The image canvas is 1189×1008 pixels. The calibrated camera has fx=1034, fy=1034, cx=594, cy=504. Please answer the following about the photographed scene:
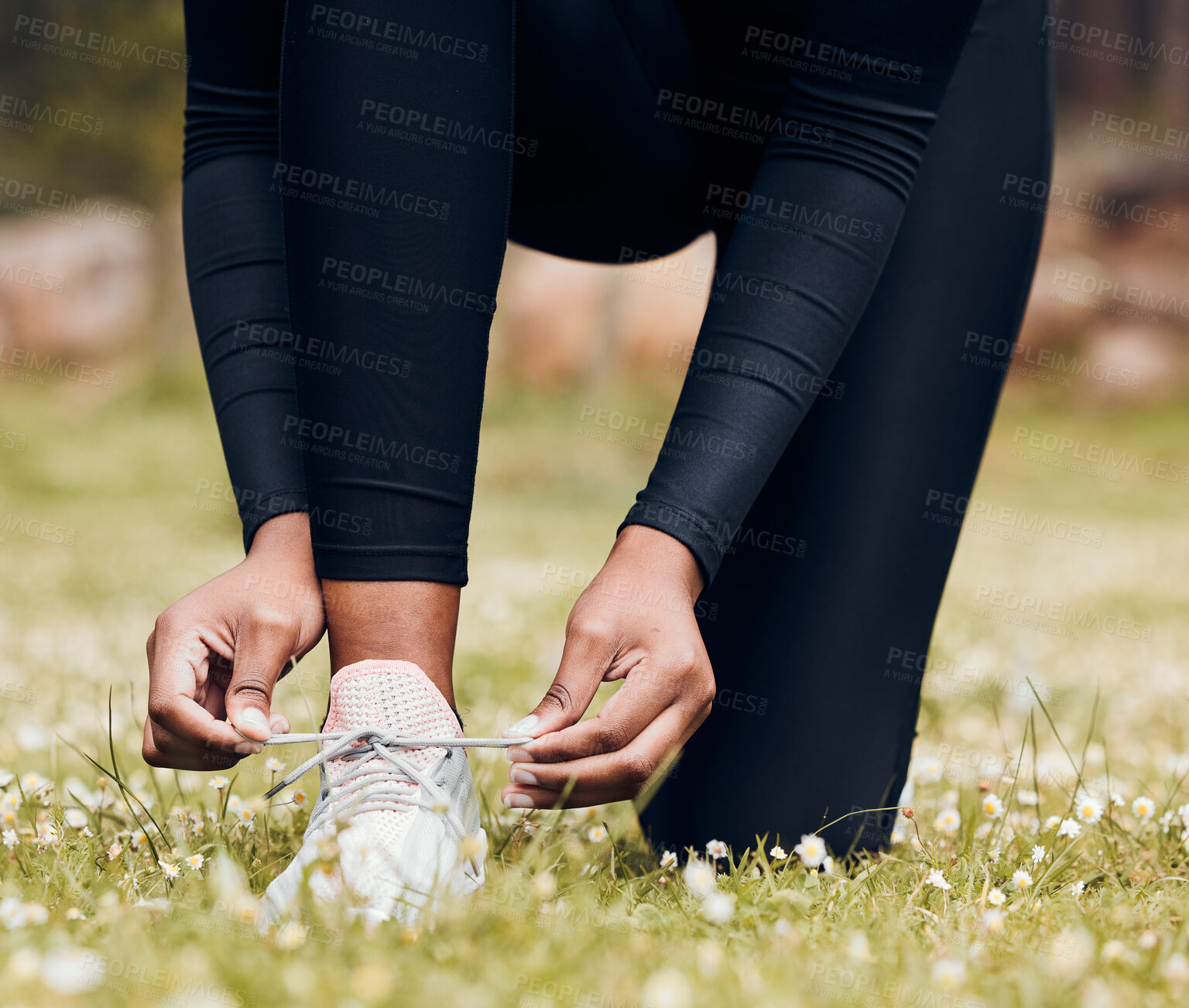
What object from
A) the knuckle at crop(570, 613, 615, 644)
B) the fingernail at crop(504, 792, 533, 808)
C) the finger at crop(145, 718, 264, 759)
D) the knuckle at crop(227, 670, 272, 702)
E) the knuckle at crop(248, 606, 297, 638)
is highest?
the knuckle at crop(570, 613, 615, 644)

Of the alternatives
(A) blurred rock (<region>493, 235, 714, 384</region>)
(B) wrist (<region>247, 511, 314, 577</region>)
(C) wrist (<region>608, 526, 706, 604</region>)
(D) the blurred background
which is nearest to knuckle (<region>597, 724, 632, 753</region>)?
(C) wrist (<region>608, 526, 706, 604</region>)

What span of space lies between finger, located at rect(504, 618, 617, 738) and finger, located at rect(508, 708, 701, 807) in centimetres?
5

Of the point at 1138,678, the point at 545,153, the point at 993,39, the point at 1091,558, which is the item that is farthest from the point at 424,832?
the point at 1091,558

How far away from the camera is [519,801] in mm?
1273

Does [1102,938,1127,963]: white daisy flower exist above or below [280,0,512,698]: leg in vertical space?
below

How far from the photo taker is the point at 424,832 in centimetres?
134

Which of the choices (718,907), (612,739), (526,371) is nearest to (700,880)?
(718,907)

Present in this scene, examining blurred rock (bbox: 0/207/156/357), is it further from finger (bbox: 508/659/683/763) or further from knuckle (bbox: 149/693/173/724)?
finger (bbox: 508/659/683/763)

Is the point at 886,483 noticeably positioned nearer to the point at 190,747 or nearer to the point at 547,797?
the point at 547,797

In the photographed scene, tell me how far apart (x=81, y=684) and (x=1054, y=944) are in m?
3.42

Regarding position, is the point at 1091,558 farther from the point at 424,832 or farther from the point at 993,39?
the point at 424,832

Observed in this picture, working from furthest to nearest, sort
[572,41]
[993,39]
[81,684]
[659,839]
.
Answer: [81,684], [659,839], [993,39], [572,41]

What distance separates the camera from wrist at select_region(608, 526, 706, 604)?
1.36 m

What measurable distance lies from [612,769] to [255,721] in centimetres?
46
